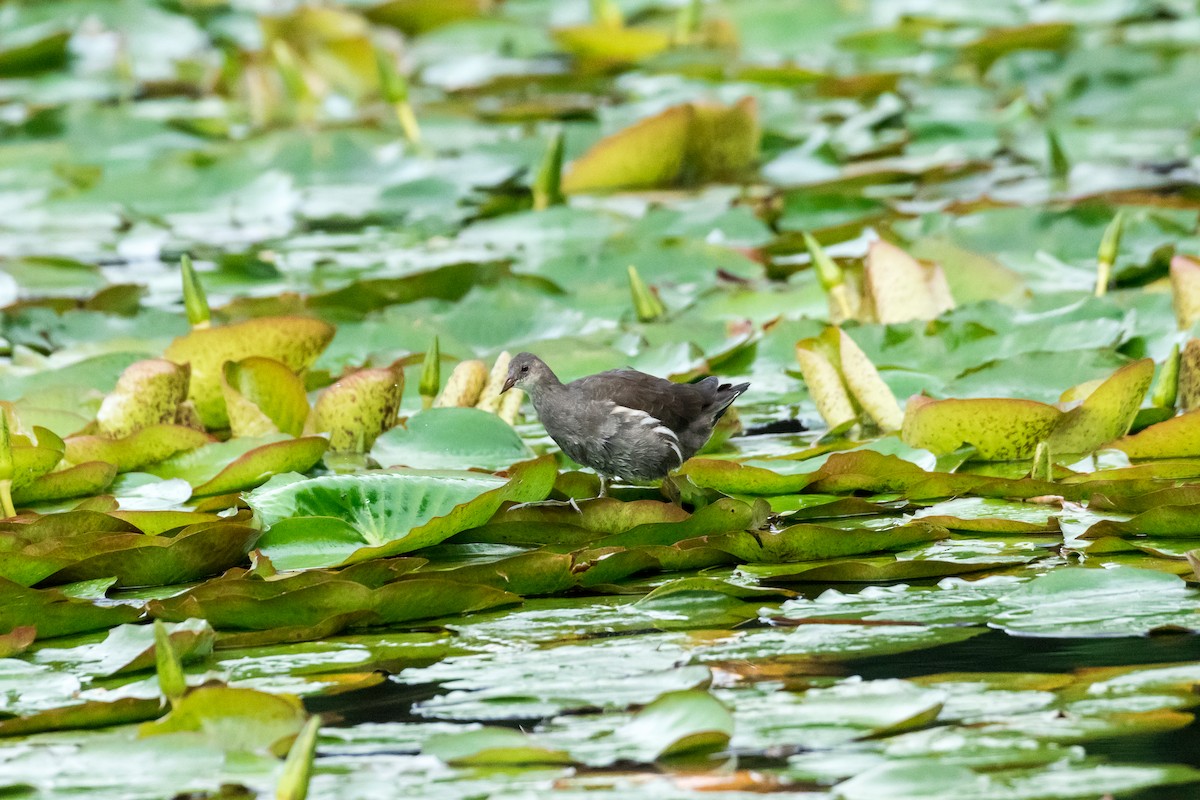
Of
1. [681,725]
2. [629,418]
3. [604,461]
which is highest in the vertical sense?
[681,725]

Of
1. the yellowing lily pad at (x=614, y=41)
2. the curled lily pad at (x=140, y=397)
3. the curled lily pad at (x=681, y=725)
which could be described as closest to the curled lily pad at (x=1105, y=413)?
the curled lily pad at (x=681, y=725)

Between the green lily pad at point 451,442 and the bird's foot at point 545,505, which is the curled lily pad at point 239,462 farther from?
the bird's foot at point 545,505

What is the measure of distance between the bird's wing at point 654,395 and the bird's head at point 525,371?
11cm

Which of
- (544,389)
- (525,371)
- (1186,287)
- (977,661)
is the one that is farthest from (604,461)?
(1186,287)

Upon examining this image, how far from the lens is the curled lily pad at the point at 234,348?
3989 mm

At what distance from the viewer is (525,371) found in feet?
12.5

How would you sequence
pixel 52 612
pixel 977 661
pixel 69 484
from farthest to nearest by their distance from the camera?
pixel 69 484
pixel 52 612
pixel 977 661

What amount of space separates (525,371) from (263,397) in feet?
2.13

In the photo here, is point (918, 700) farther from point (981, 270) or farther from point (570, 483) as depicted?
point (981, 270)

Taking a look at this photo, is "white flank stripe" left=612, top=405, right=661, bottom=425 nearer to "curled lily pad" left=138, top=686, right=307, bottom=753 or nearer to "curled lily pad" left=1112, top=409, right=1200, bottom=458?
"curled lily pad" left=1112, top=409, right=1200, bottom=458

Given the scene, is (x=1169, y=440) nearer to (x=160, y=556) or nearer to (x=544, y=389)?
(x=544, y=389)

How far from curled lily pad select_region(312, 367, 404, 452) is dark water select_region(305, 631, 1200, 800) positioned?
4.41 ft

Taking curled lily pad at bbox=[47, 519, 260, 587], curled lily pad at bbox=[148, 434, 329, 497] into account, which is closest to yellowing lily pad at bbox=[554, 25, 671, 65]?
curled lily pad at bbox=[148, 434, 329, 497]

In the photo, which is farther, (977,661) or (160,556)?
(160,556)
